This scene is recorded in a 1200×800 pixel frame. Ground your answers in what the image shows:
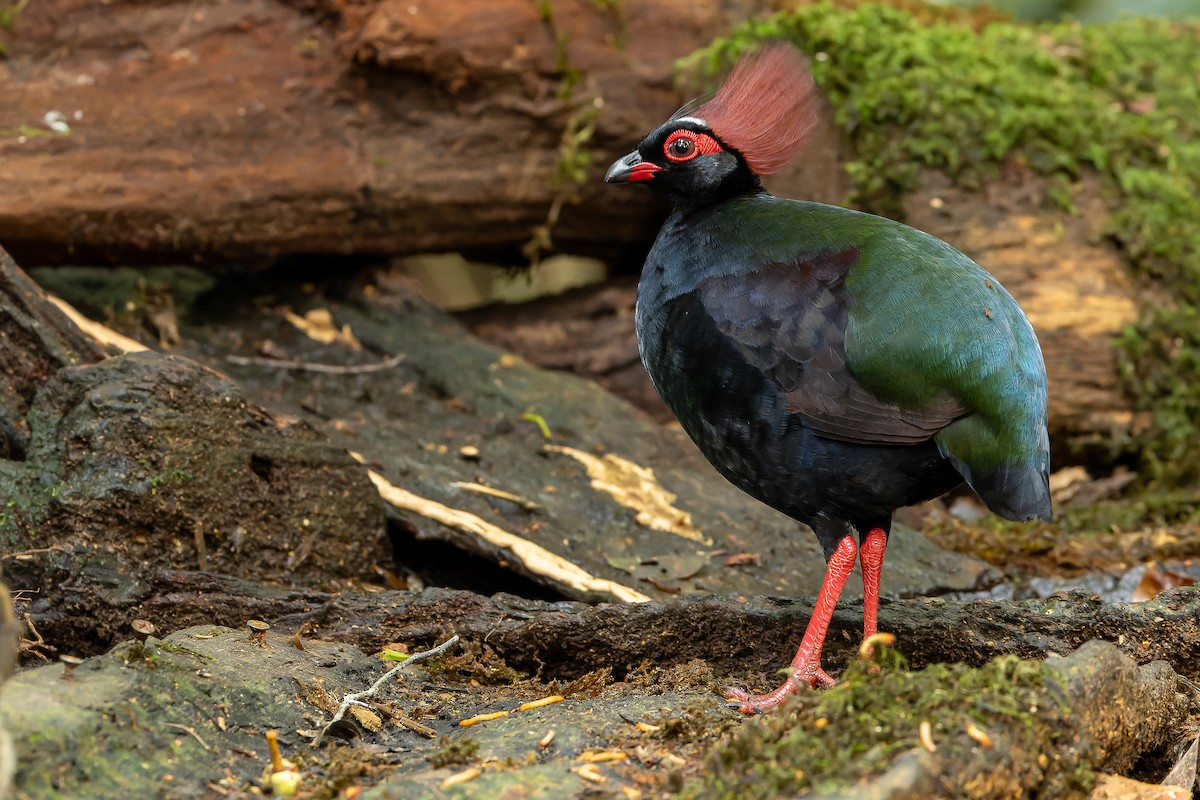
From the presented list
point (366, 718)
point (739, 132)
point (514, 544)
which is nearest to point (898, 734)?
point (366, 718)

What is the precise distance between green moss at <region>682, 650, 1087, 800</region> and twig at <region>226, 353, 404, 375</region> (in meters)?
4.40

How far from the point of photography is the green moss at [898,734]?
2496 millimetres

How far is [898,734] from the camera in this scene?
257 centimetres

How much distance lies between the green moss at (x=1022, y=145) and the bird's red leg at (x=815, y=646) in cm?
398

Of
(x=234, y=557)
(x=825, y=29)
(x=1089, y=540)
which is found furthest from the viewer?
(x=825, y=29)

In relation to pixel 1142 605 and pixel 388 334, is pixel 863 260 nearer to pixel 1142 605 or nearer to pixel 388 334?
pixel 1142 605

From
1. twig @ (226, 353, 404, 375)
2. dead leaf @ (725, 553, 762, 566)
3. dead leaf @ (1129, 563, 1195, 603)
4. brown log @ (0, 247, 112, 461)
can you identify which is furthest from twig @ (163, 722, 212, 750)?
dead leaf @ (1129, 563, 1195, 603)

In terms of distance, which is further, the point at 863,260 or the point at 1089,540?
the point at 1089,540

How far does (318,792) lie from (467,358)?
457cm

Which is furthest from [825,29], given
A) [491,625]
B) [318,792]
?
[318,792]

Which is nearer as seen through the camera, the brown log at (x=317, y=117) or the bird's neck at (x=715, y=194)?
the bird's neck at (x=715, y=194)

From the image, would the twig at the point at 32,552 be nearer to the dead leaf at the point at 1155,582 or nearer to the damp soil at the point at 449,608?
the damp soil at the point at 449,608

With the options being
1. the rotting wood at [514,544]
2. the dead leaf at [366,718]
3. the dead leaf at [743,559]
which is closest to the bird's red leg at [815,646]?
the dead leaf at [366,718]

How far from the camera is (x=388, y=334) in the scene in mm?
7125
